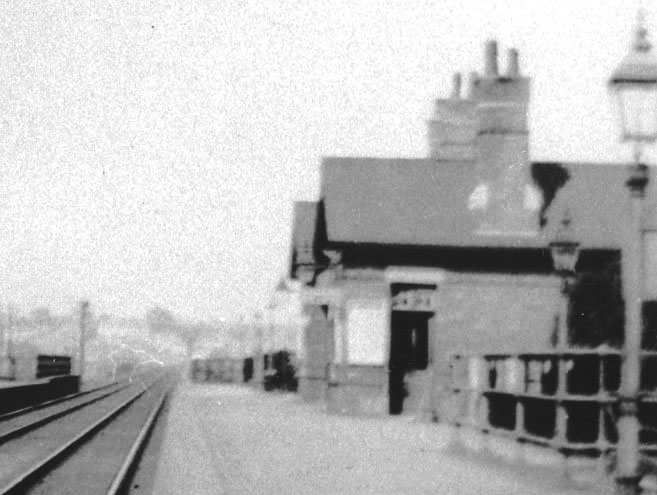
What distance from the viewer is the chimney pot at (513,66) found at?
26.5 m

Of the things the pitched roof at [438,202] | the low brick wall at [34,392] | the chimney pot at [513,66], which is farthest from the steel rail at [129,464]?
the chimney pot at [513,66]

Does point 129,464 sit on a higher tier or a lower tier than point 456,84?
lower

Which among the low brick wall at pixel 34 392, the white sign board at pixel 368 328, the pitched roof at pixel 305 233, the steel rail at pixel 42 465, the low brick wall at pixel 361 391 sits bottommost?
the low brick wall at pixel 34 392

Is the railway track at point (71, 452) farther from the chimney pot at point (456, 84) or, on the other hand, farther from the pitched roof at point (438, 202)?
the chimney pot at point (456, 84)

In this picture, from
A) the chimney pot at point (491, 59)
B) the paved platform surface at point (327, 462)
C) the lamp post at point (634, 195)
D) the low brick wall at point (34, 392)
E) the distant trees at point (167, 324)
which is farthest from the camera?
the distant trees at point (167, 324)

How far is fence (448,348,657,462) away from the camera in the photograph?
12.4m

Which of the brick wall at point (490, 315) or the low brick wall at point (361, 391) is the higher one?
the brick wall at point (490, 315)

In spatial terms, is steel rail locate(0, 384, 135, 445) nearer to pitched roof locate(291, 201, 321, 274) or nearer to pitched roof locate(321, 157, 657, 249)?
pitched roof locate(291, 201, 321, 274)

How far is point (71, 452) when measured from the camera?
63.2ft

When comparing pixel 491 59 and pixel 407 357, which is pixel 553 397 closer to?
pixel 407 357

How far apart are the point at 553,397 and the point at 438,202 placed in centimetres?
1503

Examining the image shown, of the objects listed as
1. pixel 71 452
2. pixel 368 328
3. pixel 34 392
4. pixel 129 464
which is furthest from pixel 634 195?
pixel 34 392

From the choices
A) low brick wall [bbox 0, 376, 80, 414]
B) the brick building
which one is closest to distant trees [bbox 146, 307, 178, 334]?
low brick wall [bbox 0, 376, 80, 414]

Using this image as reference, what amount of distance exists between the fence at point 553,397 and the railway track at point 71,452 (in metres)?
4.80
